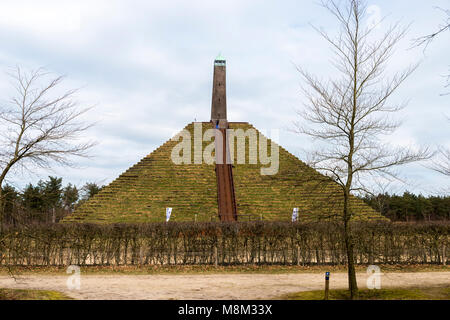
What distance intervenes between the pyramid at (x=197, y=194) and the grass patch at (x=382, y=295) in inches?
609

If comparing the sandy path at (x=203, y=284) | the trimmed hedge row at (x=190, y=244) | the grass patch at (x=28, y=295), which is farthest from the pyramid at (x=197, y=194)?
the grass patch at (x=28, y=295)

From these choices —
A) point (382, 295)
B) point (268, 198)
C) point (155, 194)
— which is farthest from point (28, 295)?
point (268, 198)

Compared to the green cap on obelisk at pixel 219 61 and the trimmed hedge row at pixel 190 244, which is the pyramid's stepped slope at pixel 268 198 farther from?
the green cap on obelisk at pixel 219 61

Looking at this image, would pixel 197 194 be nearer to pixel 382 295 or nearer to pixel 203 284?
pixel 203 284

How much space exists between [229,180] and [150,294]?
2623cm

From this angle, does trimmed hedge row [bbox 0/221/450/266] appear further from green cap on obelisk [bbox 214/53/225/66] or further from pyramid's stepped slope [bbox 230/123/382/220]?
green cap on obelisk [bbox 214/53/225/66]

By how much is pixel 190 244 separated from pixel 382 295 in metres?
8.98

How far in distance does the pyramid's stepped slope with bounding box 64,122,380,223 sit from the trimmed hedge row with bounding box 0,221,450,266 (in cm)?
1087

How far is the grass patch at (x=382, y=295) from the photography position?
943 centimetres

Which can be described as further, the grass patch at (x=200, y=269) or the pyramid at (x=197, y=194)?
the pyramid at (x=197, y=194)

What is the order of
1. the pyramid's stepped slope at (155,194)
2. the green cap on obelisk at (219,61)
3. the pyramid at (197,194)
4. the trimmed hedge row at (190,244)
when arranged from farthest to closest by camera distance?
the green cap on obelisk at (219,61) → the pyramid's stepped slope at (155,194) → the pyramid at (197,194) → the trimmed hedge row at (190,244)

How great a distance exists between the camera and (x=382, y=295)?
32.2 ft

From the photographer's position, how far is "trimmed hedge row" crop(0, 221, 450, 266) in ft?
53.8

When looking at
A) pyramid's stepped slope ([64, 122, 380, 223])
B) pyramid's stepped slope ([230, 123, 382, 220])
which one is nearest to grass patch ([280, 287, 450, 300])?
pyramid's stepped slope ([230, 123, 382, 220])
